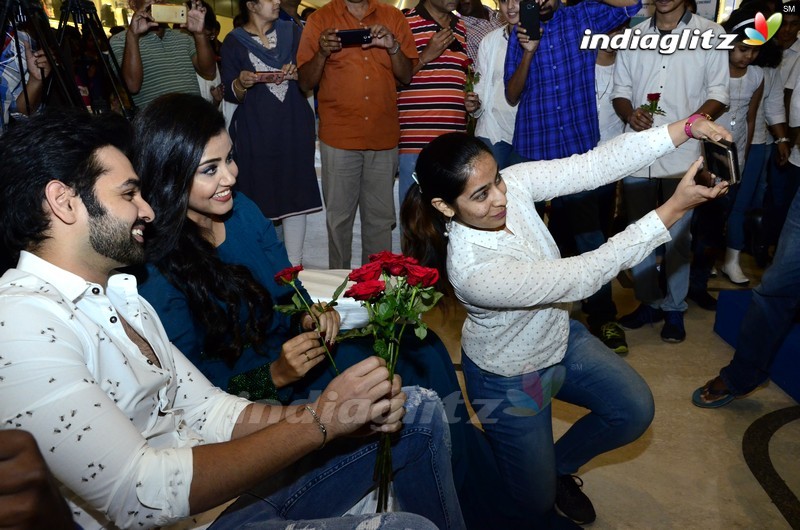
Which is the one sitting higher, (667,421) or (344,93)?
(344,93)

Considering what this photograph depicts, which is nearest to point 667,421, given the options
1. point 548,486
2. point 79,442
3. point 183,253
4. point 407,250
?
point 548,486

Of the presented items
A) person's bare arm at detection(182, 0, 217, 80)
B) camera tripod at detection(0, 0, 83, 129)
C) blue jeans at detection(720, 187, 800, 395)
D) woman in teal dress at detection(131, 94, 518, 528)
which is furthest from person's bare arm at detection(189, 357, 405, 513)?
person's bare arm at detection(182, 0, 217, 80)

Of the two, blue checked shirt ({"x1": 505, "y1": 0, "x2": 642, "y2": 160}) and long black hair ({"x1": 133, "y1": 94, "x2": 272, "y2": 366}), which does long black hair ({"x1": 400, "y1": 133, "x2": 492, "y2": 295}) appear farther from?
blue checked shirt ({"x1": 505, "y1": 0, "x2": 642, "y2": 160})

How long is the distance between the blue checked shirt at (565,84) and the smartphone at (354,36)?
72 centimetres

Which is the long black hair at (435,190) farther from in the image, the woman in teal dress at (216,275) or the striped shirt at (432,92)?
the striped shirt at (432,92)

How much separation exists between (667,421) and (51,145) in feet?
7.61

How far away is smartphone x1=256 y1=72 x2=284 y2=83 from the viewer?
333 centimetres

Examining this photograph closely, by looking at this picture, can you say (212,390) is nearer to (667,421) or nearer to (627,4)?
(667,421)

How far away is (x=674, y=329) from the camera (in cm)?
324

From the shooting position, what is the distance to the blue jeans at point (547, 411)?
184 centimetres

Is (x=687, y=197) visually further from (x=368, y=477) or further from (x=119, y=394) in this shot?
(x=119, y=394)

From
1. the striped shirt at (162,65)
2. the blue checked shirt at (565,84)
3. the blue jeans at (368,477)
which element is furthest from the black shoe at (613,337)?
the striped shirt at (162,65)

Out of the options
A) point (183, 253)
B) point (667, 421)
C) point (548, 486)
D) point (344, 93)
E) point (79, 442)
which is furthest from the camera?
point (344, 93)

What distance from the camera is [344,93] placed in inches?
132
